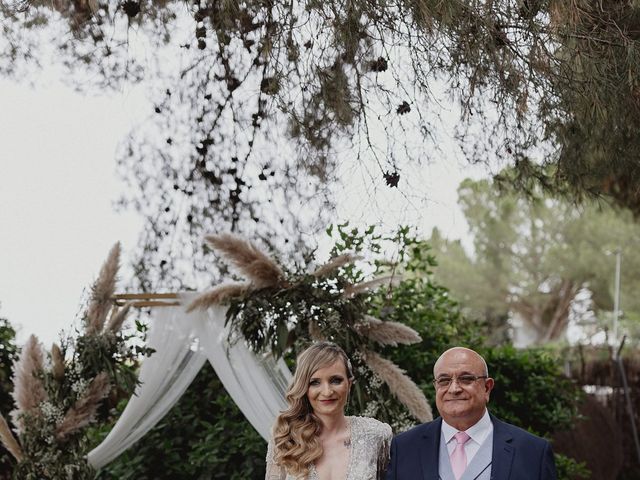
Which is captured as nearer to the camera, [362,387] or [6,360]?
[362,387]

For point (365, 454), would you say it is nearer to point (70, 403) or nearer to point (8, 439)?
point (70, 403)

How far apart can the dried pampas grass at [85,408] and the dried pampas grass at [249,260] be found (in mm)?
1175

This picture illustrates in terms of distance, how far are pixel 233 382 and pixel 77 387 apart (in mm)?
950

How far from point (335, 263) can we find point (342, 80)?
1.39 metres

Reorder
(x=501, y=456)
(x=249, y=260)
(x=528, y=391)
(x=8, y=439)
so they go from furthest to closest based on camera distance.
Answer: (x=528, y=391) < (x=8, y=439) < (x=249, y=260) < (x=501, y=456)

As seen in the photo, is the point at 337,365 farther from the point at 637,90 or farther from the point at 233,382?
the point at 233,382

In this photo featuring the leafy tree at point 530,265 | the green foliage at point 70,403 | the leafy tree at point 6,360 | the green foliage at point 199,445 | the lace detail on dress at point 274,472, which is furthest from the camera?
the leafy tree at point 530,265

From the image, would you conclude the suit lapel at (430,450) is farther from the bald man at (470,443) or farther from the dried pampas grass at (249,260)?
the dried pampas grass at (249,260)

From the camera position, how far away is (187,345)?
6375mm

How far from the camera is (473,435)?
10.2 ft

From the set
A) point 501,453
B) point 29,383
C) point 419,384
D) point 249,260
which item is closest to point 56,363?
point 29,383

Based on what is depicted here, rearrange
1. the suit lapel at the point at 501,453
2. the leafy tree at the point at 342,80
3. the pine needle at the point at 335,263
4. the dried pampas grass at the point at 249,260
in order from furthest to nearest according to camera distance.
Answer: the pine needle at the point at 335,263 < the dried pampas grass at the point at 249,260 < the leafy tree at the point at 342,80 < the suit lapel at the point at 501,453

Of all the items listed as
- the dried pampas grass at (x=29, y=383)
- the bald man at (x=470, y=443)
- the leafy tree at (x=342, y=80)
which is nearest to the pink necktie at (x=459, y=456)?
the bald man at (x=470, y=443)

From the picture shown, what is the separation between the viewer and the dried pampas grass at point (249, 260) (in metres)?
5.68
